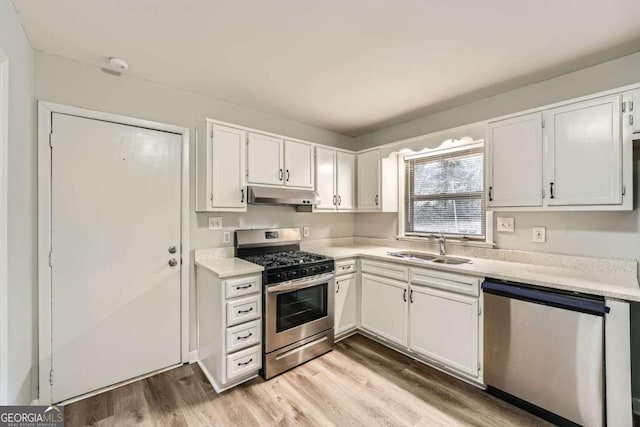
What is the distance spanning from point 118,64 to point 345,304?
2909 mm

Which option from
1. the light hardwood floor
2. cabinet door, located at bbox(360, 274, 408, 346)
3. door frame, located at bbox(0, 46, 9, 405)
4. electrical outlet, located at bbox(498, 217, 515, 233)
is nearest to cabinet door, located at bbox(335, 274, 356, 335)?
cabinet door, located at bbox(360, 274, 408, 346)

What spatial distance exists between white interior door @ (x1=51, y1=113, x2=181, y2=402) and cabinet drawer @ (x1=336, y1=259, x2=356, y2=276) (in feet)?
5.06

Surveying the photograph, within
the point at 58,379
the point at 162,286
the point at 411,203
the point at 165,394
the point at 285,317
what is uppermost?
the point at 411,203

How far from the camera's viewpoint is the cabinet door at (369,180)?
10.9 feet

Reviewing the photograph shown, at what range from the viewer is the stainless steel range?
7.41ft

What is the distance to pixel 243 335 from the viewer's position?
215 cm

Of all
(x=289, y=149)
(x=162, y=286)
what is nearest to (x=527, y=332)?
(x=289, y=149)

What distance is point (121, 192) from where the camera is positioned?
7.13ft

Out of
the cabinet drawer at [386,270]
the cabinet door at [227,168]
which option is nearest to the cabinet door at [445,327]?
the cabinet drawer at [386,270]

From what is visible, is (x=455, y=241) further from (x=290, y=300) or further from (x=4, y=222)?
(x=4, y=222)

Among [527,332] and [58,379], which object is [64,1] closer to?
[58,379]

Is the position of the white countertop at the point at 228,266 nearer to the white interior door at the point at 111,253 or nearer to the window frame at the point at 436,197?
the white interior door at the point at 111,253

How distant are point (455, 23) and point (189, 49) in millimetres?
1747

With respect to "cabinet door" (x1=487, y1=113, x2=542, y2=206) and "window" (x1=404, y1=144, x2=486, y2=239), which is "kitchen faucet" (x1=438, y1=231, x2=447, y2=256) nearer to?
"window" (x1=404, y1=144, x2=486, y2=239)
